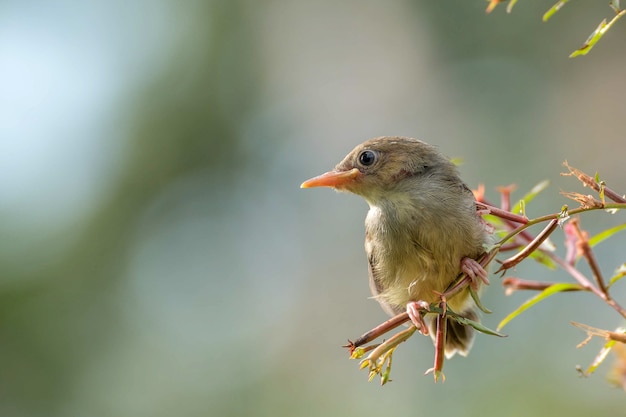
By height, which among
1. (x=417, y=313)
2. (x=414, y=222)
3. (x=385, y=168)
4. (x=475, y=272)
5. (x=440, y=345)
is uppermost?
(x=385, y=168)

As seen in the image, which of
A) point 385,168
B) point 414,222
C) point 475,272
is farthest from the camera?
point 385,168

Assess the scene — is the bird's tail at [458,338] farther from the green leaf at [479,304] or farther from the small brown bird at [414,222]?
the green leaf at [479,304]

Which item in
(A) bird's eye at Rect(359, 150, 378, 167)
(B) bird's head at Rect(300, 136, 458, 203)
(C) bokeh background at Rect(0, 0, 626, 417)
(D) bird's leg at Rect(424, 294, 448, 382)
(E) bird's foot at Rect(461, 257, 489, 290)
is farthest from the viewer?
(C) bokeh background at Rect(0, 0, 626, 417)

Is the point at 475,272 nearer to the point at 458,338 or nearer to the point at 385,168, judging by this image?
the point at 458,338

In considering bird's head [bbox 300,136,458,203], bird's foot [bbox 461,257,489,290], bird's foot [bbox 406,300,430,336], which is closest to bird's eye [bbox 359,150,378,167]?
bird's head [bbox 300,136,458,203]

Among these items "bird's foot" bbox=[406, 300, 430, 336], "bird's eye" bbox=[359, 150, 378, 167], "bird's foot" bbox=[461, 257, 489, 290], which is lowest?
"bird's foot" bbox=[406, 300, 430, 336]

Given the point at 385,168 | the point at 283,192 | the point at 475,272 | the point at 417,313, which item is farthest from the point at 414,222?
the point at 283,192

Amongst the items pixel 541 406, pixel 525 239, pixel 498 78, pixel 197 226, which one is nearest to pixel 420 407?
pixel 541 406

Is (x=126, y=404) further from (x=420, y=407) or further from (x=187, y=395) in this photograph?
(x=420, y=407)

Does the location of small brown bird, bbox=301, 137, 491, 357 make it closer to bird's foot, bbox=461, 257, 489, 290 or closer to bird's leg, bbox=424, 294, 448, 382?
bird's foot, bbox=461, 257, 489, 290
